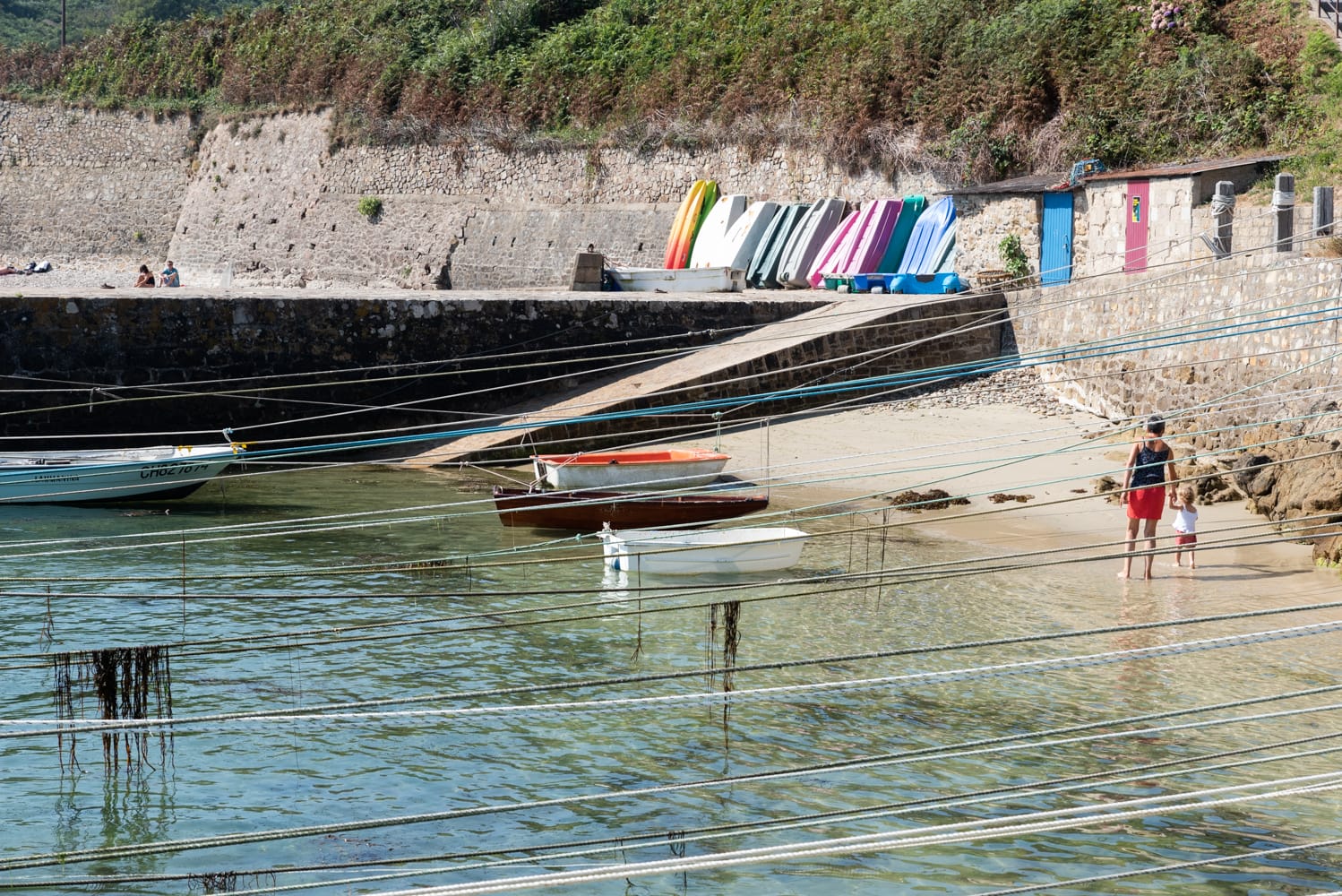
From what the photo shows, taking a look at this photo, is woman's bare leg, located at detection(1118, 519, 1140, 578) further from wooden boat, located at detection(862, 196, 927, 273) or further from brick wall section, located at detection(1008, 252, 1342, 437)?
wooden boat, located at detection(862, 196, 927, 273)

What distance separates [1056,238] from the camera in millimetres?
20656

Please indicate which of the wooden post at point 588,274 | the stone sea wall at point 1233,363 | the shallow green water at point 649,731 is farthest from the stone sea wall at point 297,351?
the shallow green water at point 649,731

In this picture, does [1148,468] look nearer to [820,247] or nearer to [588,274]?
[588,274]

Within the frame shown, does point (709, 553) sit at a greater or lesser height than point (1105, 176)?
lesser

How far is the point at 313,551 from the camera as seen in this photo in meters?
13.4

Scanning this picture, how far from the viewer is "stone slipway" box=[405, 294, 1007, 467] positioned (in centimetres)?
1725

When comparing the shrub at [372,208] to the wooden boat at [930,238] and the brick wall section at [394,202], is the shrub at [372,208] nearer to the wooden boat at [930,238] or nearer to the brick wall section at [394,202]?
the brick wall section at [394,202]

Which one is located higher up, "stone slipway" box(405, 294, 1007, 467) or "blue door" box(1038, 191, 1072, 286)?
"blue door" box(1038, 191, 1072, 286)

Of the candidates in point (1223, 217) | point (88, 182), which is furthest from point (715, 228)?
point (88, 182)

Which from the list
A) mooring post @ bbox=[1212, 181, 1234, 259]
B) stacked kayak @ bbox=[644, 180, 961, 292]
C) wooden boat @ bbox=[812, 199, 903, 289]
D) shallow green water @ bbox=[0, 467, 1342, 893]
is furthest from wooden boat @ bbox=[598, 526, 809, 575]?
wooden boat @ bbox=[812, 199, 903, 289]

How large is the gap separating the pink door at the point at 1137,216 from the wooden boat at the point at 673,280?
6315 millimetres

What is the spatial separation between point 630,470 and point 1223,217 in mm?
7218

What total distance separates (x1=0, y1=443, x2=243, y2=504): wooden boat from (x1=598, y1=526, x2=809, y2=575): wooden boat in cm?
543

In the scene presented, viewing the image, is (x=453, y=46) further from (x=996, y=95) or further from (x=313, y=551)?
(x=313, y=551)
